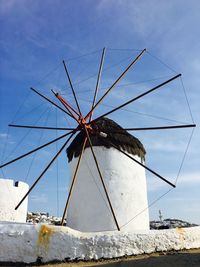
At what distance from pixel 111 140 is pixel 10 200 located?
5513 mm

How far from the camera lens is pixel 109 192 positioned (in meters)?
9.17

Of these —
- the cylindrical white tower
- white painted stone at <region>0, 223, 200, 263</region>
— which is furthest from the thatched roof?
white painted stone at <region>0, 223, 200, 263</region>

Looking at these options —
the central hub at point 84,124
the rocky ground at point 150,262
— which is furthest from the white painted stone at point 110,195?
the rocky ground at point 150,262

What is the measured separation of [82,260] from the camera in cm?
526

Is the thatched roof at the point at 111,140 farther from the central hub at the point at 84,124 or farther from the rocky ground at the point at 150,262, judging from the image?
the rocky ground at the point at 150,262

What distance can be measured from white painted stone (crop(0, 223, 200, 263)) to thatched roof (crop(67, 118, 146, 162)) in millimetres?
4538

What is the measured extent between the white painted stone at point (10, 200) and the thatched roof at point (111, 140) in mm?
3579

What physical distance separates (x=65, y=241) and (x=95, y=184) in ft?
13.3

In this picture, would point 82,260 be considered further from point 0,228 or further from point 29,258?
point 0,228

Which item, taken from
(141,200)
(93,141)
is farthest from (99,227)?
(93,141)

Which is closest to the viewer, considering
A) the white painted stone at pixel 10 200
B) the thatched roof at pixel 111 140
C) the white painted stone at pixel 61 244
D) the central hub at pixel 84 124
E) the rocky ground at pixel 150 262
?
the rocky ground at pixel 150 262

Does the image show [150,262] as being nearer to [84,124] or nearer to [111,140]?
[84,124]

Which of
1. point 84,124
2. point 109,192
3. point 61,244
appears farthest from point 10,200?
point 61,244

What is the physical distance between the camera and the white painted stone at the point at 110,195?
9.01 meters
